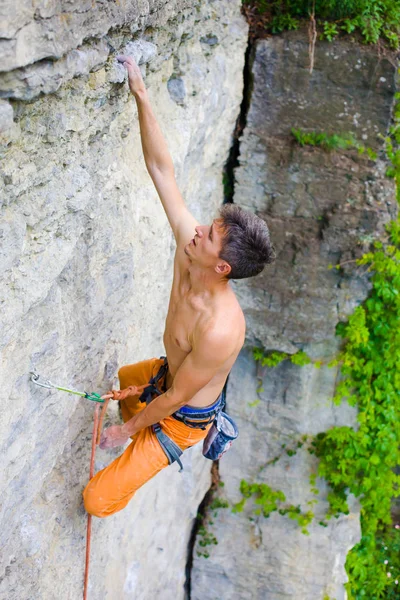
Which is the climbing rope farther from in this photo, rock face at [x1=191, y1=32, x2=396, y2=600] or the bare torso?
rock face at [x1=191, y1=32, x2=396, y2=600]

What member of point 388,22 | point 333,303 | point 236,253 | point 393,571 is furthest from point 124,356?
point 393,571

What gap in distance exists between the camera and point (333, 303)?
5312 mm

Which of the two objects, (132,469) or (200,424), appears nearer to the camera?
(132,469)

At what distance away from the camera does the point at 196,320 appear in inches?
109

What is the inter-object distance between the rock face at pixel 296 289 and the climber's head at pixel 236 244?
266 cm

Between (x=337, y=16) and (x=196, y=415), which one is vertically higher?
(x=337, y=16)

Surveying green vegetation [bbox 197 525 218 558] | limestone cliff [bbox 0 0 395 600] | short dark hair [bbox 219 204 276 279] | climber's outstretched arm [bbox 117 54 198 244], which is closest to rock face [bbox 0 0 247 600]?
limestone cliff [bbox 0 0 395 600]

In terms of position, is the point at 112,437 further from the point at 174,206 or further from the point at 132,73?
the point at 132,73

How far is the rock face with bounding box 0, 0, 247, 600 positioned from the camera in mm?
2000

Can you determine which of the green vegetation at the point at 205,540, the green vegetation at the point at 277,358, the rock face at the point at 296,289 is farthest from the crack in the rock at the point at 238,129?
the green vegetation at the point at 205,540

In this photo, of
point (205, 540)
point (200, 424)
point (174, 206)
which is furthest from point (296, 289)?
point (205, 540)

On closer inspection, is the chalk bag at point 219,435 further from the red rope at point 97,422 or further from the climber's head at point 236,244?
the climber's head at point 236,244

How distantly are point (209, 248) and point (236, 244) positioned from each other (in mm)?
126

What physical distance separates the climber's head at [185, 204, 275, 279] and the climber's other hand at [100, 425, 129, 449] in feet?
3.12
